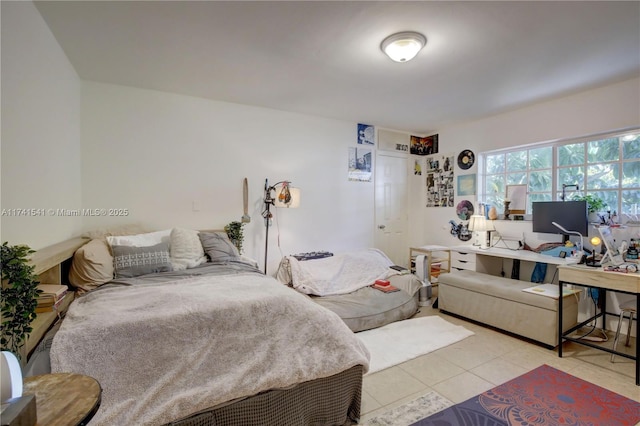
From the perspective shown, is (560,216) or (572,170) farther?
(572,170)

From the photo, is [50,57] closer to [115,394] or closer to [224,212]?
[224,212]

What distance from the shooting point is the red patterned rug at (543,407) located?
1763mm

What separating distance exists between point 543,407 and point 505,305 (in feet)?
3.91

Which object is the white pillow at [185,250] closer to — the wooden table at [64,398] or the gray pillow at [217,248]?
the gray pillow at [217,248]

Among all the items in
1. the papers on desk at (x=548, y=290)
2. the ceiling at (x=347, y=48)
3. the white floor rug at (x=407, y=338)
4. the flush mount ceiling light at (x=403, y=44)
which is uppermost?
the ceiling at (x=347, y=48)

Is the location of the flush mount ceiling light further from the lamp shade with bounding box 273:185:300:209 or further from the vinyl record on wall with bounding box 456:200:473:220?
the vinyl record on wall with bounding box 456:200:473:220

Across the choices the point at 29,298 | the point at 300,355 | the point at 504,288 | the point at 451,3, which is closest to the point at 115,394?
the point at 29,298

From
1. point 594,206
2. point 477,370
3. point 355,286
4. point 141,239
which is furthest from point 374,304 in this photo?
point 594,206

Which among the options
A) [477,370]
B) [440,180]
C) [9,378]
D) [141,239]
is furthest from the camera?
[440,180]

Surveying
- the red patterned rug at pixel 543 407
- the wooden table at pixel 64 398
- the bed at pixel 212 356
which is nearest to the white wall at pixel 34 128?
the bed at pixel 212 356

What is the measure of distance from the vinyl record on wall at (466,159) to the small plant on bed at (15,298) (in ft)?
15.9

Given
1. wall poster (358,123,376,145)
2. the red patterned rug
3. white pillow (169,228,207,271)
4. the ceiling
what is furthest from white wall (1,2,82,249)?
wall poster (358,123,376,145)

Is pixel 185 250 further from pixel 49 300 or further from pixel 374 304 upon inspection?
pixel 374 304

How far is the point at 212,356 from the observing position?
4.80 ft
